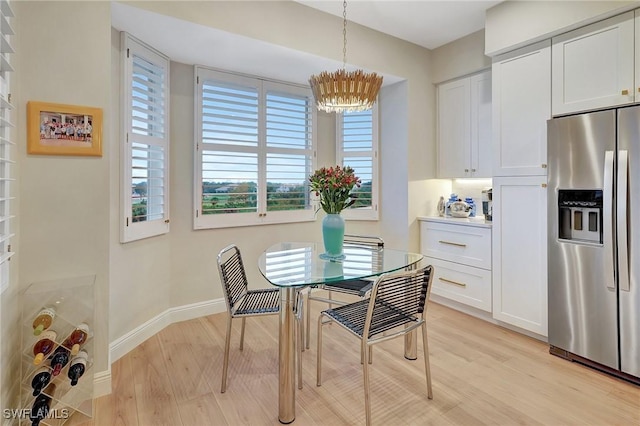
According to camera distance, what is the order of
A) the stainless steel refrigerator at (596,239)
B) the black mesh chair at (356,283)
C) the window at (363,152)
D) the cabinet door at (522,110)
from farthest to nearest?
the window at (363,152)
the cabinet door at (522,110)
the black mesh chair at (356,283)
the stainless steel refrigerator at (596,239)

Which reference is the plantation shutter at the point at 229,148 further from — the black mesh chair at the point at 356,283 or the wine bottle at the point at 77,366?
the wine bottle at the point at 77,366

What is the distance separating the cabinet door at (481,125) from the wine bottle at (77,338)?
3579 mm

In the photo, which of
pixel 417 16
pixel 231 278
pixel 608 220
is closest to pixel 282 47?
pixel 417 16

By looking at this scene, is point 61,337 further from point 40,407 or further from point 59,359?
point 40,407

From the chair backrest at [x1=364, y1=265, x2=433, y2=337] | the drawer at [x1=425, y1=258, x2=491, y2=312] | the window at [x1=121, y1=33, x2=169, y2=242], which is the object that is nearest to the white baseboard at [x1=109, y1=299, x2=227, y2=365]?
the window at [x1=121, y1=33, x2=169, y2=242]

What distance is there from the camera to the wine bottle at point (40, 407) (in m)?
1.62

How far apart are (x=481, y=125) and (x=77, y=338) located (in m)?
3.80

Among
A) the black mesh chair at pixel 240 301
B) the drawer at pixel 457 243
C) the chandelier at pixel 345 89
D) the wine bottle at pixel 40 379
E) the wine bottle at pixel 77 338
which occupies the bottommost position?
the wine bottle at pixel 40 379

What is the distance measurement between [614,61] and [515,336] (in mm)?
2249

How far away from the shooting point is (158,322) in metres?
2.93

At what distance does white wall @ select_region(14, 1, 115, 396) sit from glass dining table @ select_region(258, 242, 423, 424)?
1046 mm

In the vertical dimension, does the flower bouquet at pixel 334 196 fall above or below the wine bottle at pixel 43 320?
above

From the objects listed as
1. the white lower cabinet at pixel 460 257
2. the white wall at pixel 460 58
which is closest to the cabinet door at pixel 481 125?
the white wall at pixel 460 58

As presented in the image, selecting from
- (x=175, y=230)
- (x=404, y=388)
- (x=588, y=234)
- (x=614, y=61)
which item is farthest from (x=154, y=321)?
(x=614, y=61)
